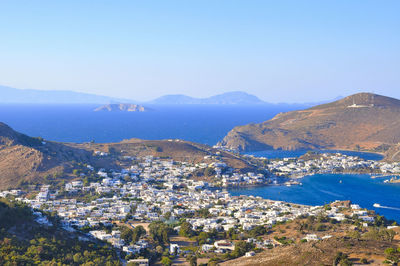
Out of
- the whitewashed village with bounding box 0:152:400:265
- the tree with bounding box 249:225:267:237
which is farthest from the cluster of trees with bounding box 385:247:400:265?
the tree with bounding box 249:225:267:237

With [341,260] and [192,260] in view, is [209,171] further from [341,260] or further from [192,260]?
[341,260]

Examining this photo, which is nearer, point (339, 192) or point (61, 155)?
point (339, 192)

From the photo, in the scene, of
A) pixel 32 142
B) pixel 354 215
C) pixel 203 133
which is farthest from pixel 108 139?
pixel 354 215

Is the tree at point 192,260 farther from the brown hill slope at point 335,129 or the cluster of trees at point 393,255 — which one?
the brown hill slope at point 335,129

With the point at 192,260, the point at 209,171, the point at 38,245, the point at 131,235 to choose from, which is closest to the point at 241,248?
the point at 192,260

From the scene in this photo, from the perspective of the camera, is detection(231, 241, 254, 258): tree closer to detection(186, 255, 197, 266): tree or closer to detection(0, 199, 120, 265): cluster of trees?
detection(186, 255, 197, 266): tree

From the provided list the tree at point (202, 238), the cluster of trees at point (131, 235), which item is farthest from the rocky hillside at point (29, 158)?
the tree at point (202, 238)
